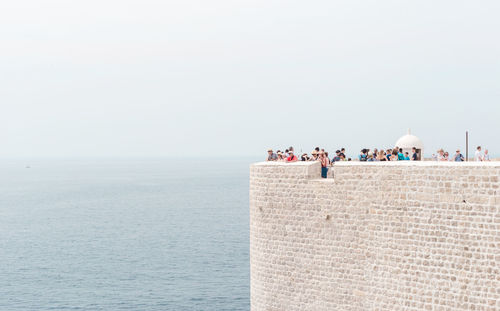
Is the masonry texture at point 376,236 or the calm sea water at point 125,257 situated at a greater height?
the masonry texture at point 376,236

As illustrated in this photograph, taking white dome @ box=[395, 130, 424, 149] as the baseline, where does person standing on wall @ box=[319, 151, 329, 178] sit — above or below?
below

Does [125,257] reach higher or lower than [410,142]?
lower

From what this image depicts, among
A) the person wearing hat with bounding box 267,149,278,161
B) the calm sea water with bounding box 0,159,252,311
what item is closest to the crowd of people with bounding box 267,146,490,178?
the person wearing hat with bounding box 267,149,278,161

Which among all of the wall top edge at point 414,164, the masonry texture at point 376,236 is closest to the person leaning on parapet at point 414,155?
the masonry texture at point 376,236

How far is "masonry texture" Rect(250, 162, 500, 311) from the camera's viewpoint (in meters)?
13.7

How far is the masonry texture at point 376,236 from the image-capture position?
13.7 m

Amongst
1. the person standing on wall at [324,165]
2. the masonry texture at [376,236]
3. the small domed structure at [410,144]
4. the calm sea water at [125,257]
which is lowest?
the calm sea water at [125,257]

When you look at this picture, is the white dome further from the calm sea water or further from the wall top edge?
the calm sea water

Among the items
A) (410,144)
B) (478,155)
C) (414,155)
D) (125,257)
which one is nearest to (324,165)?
(478,155)

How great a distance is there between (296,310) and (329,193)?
393 cm

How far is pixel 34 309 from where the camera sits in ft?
121

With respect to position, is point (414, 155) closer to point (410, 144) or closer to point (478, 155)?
point (410, 144)

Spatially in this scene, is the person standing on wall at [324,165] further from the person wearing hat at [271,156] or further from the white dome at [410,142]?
the white dome at [410,142]

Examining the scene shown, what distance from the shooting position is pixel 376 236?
15812 mm
